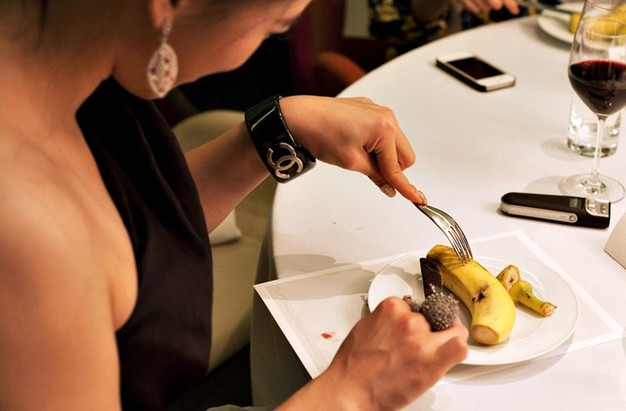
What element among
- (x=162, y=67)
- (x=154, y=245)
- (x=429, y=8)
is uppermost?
(x=162, y=67)

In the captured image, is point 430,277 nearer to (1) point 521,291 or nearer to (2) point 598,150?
(1) point 521,291

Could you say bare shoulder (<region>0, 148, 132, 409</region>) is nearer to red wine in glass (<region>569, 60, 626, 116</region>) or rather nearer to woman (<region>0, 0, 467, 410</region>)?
woman (<region>0, 0, 467, 410</region>)

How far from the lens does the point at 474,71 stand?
1.71 metres

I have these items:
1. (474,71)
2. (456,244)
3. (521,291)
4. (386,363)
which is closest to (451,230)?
(456,244)

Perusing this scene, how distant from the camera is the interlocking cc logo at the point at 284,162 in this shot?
121cm

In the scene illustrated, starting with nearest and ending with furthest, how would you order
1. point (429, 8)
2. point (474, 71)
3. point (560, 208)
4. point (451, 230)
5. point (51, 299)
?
point (51, 299) → point (451, 230) → point (560, 208) → point (474, 71) → point (429, 8)

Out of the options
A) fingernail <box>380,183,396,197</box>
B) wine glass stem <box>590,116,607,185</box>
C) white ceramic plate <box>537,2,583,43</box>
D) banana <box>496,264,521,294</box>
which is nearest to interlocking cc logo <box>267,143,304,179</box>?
fingernail <box>380,183,396,197</box>

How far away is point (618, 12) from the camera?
1.24 meters

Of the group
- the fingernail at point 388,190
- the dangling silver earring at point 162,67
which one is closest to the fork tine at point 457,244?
the fingernail at point 388,190

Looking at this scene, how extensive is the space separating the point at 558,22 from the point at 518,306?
46.4 inches

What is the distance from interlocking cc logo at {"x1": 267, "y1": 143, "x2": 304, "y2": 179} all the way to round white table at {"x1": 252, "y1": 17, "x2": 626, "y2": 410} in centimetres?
6

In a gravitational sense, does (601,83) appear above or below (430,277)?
above

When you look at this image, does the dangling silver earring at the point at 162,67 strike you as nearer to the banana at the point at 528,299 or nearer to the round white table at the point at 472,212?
the round white table at the point at 472,212

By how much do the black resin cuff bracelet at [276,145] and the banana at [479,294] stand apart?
28 cm
